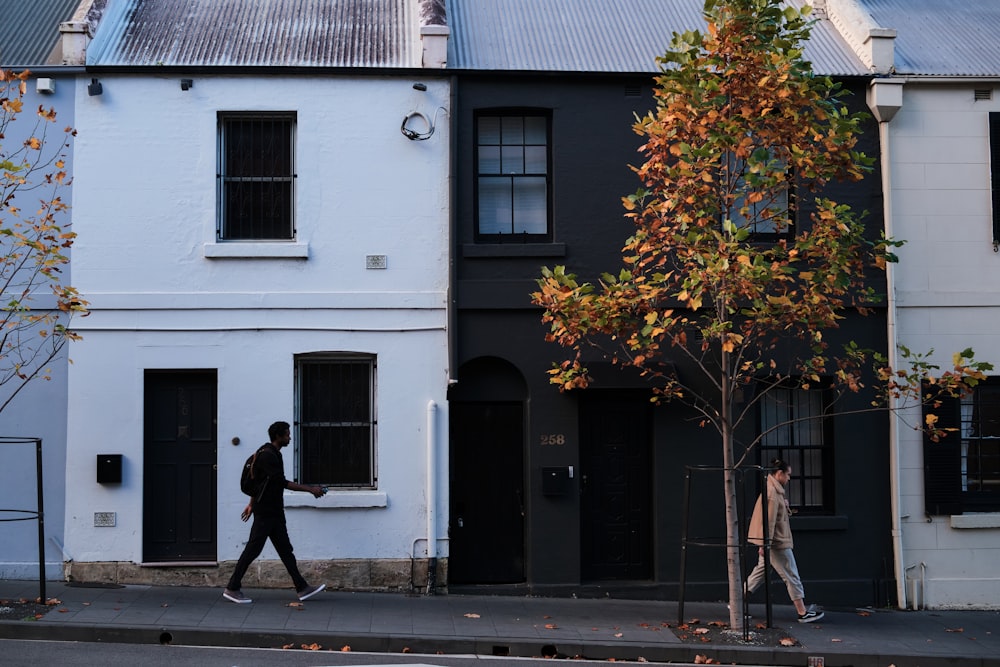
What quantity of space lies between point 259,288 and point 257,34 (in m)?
3.23

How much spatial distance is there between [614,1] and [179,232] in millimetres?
6536

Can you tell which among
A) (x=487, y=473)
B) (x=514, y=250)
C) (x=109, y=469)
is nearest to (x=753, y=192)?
(x=514, y=250)

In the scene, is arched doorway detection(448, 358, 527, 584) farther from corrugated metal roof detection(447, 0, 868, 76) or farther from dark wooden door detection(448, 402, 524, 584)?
corrugated metal roof detection(447, 0, 868, 76)

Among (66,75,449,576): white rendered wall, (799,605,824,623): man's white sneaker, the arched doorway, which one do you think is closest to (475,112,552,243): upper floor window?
(66,75,449,576): white rendered wall

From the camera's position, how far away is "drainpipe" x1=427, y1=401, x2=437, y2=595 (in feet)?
39.7

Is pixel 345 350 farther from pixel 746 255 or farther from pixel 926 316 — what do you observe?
pixel 926 316

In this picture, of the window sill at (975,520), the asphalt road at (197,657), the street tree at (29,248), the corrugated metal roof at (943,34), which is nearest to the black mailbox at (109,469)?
the street tree at (29,248)

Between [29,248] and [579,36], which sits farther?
[579,36]

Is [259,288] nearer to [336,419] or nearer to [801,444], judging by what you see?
[336,419]

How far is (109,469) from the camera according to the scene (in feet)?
38.9

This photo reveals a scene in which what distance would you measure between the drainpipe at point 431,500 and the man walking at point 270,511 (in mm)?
1549

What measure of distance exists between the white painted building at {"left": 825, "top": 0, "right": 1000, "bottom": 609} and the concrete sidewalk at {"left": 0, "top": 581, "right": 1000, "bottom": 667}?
898 mm

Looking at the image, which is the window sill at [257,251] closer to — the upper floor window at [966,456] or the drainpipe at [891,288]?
the drainpipe at [891,288]

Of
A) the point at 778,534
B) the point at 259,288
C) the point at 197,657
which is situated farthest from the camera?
the point at 259,288
